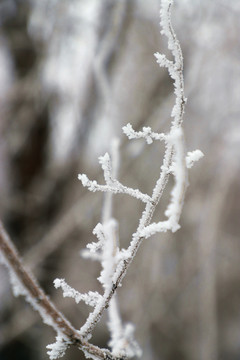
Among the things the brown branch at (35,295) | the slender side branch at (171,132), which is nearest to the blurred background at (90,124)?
the slender side branch at (171,132)

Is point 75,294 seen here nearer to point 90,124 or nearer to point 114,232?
point 114,232

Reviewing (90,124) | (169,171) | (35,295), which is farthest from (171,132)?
(90,124)

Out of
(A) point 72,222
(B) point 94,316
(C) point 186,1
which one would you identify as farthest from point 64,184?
(B) point 94,316

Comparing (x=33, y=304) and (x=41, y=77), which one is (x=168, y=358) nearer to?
(x=41, y=77)

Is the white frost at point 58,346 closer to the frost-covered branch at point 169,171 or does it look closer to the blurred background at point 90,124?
the frost-covered branch at point 169,171

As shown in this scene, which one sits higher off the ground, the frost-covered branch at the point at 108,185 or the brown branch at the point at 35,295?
the frost-covered branch at the point at 108,185

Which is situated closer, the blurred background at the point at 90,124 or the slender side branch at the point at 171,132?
the slender side branch at the point at 171,132
